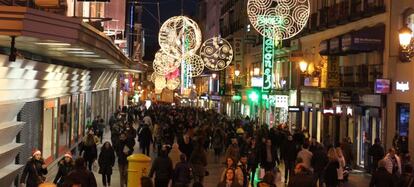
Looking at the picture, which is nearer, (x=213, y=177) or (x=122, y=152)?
(x=122, y=152)

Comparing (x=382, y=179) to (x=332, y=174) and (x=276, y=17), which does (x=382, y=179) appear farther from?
(x=276, y=17)

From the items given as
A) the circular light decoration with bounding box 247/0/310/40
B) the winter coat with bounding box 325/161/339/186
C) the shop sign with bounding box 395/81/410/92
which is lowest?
the winter coat with bounding box 325/161/339/186

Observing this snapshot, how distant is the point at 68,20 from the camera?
12.4 metres

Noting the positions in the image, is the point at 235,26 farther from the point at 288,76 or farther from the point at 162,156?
the point at 162,156

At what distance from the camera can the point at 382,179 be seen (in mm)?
14930

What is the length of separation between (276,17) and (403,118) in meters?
7.07

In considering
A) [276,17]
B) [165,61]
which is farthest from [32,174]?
[165,61]

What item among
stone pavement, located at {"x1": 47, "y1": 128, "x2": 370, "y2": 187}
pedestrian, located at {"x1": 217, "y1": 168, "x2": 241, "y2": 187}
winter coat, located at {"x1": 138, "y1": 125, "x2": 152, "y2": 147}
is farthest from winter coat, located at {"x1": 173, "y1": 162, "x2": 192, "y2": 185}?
winter coat, located at {"x1": 138, "y1": 125, "x2": 152, "y2": 147}

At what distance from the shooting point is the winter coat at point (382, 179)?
1487 cm

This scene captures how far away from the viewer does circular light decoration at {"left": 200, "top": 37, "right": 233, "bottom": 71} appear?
162 feet

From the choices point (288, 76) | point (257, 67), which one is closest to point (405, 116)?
point (288, 76)

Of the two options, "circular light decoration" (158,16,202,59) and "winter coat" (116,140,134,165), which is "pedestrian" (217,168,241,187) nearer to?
"winter coat" (116,140,134,165)

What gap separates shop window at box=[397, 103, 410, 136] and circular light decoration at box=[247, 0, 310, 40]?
475 centimetres

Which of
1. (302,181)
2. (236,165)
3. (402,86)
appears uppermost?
(402,86)
